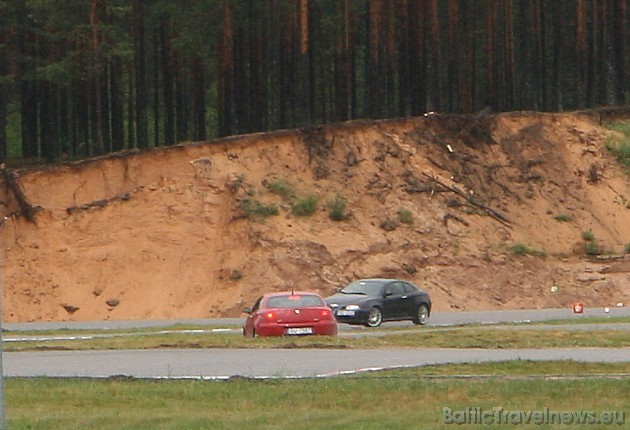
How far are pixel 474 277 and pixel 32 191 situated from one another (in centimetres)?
1560

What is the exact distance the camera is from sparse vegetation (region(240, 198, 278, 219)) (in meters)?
48.4

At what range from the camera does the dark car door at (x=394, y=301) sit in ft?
119

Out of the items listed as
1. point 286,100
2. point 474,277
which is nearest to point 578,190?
point 474,277

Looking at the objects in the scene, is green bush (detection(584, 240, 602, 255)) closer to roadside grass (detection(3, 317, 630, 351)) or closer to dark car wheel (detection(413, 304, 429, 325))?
dark car wheel (detection(413, 304, 429, 325))

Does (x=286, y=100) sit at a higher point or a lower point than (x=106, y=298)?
higher

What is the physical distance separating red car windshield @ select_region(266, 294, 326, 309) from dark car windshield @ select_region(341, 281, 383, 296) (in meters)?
7.25

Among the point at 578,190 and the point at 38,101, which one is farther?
the point at 38,101

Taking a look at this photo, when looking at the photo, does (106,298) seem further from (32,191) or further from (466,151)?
(466,151)

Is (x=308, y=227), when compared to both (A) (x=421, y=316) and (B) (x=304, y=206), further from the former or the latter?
(A) (x=421, y=316)

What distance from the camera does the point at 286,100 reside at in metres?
58.0

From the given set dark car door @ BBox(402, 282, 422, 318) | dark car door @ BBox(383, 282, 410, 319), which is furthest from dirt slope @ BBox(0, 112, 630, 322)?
dark car door @ BBox(383, 282, 410, 319)

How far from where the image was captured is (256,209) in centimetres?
4856

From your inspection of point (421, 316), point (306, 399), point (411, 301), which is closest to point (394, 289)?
point (411, 301)

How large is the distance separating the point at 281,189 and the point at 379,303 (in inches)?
565
